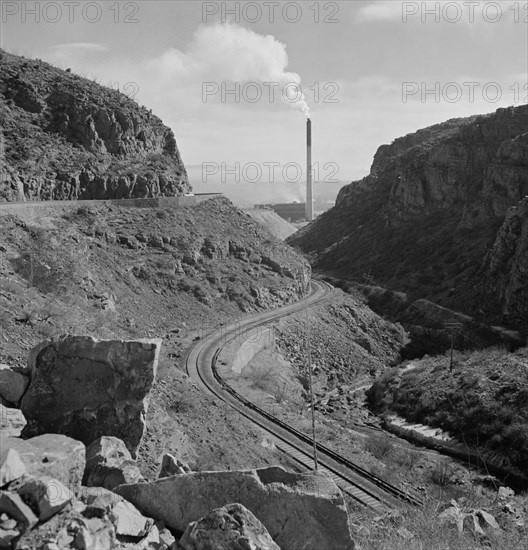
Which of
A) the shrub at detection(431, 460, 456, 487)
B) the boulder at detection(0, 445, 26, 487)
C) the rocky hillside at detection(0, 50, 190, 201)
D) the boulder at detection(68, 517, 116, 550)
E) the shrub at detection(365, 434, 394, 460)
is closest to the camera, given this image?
the boulder at detection(68, 517, 116, 550)

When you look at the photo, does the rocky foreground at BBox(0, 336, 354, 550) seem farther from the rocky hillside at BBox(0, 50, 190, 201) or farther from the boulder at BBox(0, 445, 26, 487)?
the rocky hillside at BBox(0, 50, 190, 201)

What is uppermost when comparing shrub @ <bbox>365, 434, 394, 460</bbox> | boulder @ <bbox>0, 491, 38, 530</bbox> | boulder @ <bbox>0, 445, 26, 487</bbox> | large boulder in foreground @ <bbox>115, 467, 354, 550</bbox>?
boulder @ <bbox>0, 445, 26, 487</bbox>

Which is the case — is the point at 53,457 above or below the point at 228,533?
above

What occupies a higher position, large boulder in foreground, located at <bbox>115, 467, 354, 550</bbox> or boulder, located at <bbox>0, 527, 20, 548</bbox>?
boulder, located at <bbox>0, 527, 20, 548</bbox>

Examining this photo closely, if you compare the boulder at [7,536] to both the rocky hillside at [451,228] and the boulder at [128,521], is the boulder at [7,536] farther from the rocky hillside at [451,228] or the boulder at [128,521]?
the rocky hillside at [451,228]

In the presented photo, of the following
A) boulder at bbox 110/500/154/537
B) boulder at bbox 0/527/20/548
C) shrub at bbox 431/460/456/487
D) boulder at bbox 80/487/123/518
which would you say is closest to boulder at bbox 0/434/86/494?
boulder at bbox 80/487/123/518

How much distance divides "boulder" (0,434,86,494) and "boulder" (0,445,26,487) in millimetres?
173

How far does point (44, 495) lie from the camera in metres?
5.20

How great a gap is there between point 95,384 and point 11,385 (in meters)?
1.24

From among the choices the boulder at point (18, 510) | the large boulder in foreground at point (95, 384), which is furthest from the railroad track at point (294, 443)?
the boulder at point (18, 510)

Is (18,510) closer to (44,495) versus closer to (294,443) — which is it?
(44,495)

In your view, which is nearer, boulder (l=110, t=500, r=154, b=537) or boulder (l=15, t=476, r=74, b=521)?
boulder (l=15, t=476, r=74, b=521)

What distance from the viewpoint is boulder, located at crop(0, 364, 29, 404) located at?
28.6 feet

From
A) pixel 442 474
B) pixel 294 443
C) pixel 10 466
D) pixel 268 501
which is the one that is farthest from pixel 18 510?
pixel 442 474
